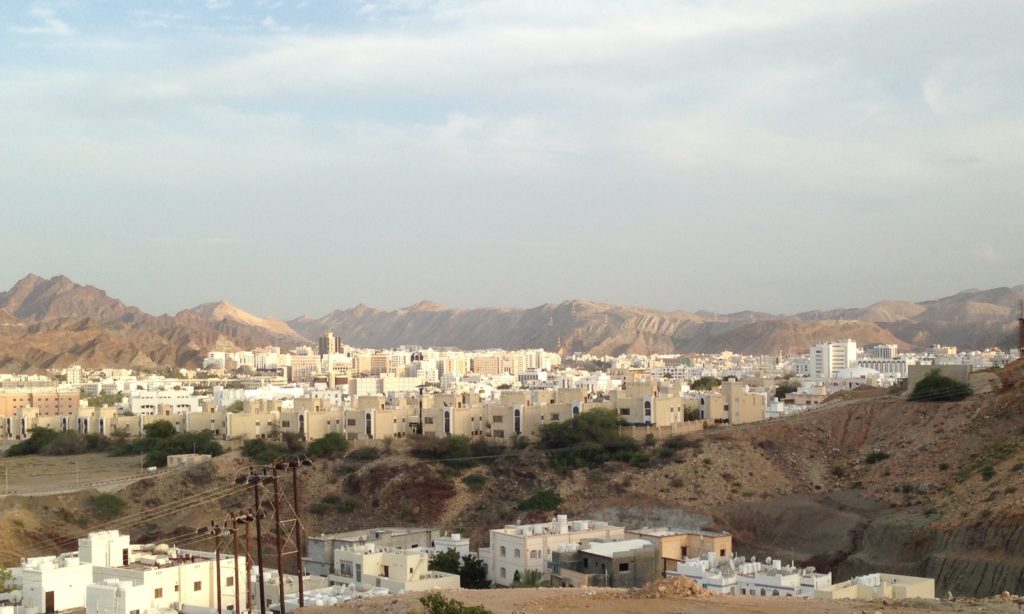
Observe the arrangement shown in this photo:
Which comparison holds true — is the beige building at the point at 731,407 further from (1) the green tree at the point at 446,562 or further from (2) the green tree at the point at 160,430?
(2) the green tree at the point at 160,430

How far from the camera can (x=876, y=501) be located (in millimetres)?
34094

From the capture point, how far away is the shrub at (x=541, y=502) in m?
35.1

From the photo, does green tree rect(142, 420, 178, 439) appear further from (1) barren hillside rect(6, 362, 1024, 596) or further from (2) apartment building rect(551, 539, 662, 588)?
(2) apartment building rect(551, 539, 662, 588)

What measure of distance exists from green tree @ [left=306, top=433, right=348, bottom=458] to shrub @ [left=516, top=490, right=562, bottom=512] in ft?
29.0

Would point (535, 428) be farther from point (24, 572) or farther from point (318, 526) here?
point (24, 572)

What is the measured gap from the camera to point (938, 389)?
41.5 m

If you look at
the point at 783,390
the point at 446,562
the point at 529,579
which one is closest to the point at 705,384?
the point at 783,390

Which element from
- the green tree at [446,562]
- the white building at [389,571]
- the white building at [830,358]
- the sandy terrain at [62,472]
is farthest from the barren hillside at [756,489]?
the white building at [830,358]

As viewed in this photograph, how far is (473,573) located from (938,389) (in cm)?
2223

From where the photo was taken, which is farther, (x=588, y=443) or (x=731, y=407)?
(x=731, y=407)

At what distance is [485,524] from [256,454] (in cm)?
1208

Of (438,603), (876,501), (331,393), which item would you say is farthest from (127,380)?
(438,603)

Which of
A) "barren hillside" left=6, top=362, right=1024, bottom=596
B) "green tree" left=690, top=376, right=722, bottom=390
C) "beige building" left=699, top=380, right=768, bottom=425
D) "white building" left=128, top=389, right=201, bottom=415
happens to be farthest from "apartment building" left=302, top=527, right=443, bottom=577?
"green tree" left=690, top=376, right=722, bottom=390

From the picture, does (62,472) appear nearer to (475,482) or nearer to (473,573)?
(475,482)
